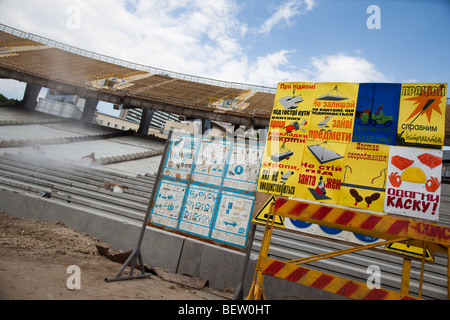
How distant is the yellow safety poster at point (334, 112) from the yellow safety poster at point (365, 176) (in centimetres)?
27

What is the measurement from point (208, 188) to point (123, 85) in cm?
2812

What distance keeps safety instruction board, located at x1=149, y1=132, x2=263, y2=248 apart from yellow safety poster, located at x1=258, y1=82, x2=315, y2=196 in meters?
0.19

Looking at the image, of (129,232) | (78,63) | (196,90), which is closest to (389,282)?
(129,232)

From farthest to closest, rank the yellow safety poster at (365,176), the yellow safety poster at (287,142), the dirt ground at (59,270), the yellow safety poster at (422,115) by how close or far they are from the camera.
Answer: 1. the yellow safety poster at (287,142)
2. the yellow safety poster at (365,176)
3. the yellow safety poster at (422,115)
4. the dirt ground at (59,270)

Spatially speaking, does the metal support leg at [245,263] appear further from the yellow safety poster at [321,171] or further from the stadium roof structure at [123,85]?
the stadium roof structure at [123,85]

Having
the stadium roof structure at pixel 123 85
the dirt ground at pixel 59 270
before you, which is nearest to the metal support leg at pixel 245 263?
the dirt ground at pixel 59 270

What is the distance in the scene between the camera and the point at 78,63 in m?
31.9

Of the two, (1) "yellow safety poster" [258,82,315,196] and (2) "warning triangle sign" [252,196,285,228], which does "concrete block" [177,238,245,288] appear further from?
(1) "yellow safety poster" [258,82,315,196]

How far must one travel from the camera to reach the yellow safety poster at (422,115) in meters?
3.57

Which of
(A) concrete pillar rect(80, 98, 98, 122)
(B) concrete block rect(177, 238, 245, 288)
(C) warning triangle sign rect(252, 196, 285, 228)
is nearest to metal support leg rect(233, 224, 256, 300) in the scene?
(C) warning triangle sign rect(252, 196, 285, 228)

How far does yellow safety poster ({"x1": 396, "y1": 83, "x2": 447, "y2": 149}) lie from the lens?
3566mm

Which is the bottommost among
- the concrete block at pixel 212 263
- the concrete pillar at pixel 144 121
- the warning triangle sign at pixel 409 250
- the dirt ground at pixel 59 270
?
the dirt ground at pixel 59 270
